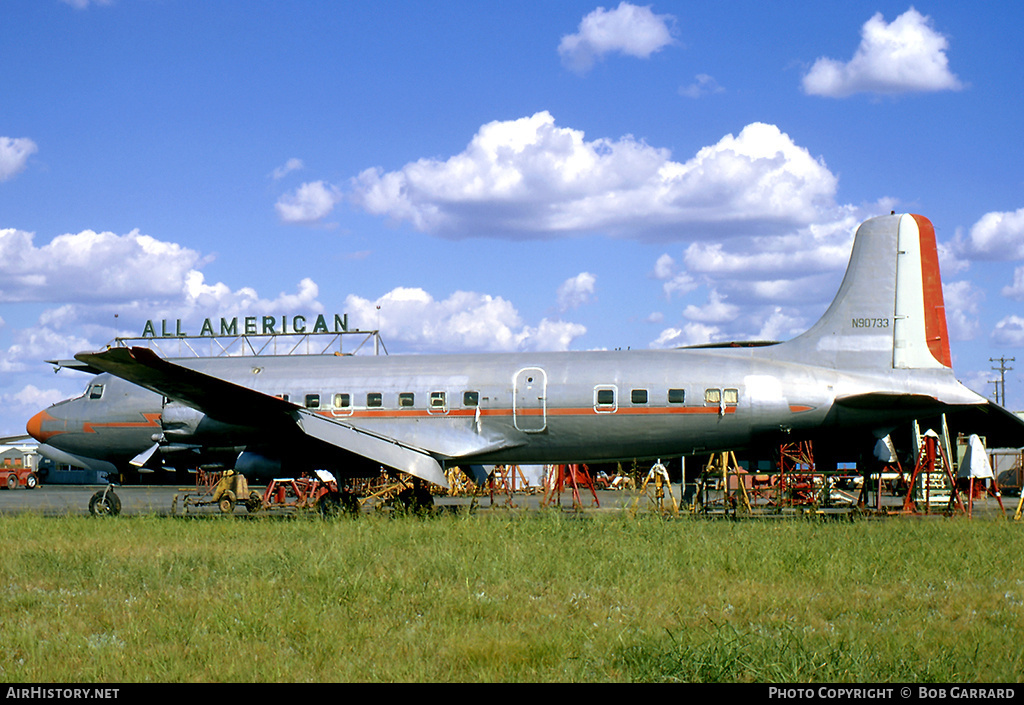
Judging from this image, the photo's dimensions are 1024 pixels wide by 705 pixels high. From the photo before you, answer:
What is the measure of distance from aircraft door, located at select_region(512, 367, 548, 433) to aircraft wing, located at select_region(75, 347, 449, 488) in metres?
2.27

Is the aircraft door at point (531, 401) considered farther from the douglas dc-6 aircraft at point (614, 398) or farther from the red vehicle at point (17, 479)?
the red vehicle at point (17, 479)

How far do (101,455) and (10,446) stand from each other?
61286 mm

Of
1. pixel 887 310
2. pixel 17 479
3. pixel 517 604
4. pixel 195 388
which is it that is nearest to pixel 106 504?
pixel 195 388

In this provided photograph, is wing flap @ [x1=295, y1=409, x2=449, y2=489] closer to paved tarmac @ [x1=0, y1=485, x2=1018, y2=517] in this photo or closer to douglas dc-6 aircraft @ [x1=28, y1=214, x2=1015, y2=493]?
douglas dc-6 aircraft @ [x1=28, y1=214, x2=1015, y2=493]

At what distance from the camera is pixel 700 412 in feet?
63.3

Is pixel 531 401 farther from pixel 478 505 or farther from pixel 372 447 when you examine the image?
pixel 478 505

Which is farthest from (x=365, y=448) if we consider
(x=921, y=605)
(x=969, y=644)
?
(x=969, y=644)

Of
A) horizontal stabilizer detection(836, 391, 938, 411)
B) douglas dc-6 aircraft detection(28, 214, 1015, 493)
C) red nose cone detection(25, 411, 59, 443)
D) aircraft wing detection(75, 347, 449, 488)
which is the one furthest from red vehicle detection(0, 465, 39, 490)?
horizontal stabilizer detection(836, 391, 938, 411)

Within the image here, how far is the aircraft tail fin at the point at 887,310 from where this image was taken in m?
19.6

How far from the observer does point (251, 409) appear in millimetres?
19031

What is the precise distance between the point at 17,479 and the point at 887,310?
54.6m

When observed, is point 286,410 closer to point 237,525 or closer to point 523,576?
point 237,525

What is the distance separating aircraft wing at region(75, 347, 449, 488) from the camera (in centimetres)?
1797

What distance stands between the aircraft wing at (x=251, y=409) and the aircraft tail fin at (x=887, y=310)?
30.1 feet
